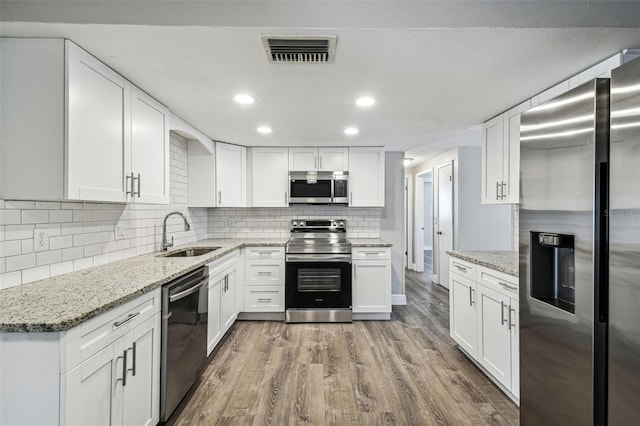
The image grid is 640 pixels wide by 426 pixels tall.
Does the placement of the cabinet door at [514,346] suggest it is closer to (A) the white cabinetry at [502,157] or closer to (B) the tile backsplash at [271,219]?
(A) the white cabinetry at [502,157]

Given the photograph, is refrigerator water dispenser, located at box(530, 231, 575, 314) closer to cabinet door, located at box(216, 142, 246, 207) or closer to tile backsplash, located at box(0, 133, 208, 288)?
tile backsplash, located at box(0, 133, 208, 288)

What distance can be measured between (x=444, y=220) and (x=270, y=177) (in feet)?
10.2

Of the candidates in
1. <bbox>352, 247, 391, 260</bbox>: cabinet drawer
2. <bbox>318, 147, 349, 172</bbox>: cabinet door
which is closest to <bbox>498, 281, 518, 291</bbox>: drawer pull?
<bbox>352, 247, 391, 260</bbox>: cabinet drawer

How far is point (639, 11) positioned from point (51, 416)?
10.2 feet

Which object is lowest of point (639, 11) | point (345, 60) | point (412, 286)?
point (412, 286)

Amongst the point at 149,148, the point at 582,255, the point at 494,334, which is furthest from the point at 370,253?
the point at 149,148

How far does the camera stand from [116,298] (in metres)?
1.37

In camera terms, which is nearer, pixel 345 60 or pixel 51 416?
pixel 51 416

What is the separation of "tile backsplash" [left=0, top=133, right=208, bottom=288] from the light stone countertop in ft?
0.25

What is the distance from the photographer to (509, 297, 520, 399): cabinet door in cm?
195

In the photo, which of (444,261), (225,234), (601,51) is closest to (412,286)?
(444,261)

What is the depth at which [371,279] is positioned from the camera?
3633 millimetres

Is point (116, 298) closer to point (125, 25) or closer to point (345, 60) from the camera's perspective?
point (125, 25)

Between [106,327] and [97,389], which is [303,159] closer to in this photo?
[106,327]
